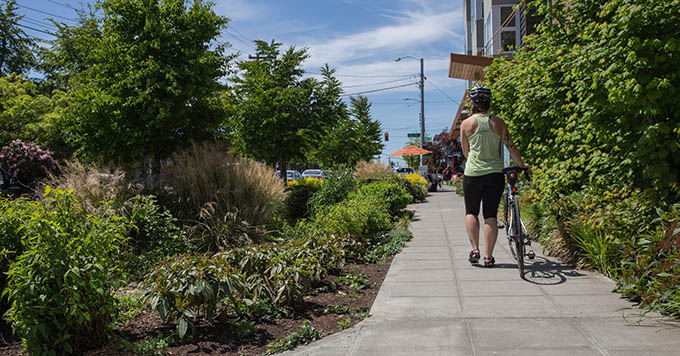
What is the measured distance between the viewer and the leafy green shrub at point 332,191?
10866 mm

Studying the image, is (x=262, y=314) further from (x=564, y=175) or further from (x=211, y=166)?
(x=564, y=175)

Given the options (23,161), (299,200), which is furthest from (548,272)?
(23,161)

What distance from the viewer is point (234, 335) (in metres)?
3.43

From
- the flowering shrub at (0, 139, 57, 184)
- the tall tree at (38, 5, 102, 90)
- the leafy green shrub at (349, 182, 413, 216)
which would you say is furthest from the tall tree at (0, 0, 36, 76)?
the leafy green shrub at (349, 182, 413, 216)

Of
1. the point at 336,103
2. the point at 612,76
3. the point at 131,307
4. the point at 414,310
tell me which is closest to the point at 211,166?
the point at 131,307

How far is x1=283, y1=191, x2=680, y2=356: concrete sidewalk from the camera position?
3.01 meters

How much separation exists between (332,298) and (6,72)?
36.4 meters

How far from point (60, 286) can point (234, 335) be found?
1.16 metres

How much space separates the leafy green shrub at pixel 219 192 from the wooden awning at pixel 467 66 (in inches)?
374

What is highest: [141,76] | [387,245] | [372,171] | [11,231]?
[141,76]

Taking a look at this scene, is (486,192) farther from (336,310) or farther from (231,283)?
(231,283)

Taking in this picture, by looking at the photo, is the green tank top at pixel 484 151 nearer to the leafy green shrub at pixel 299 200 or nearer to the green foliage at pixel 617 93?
the green foliage at pixel 617 93

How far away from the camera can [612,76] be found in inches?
164

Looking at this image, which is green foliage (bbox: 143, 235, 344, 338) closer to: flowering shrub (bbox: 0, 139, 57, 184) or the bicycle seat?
the bicycle seat
